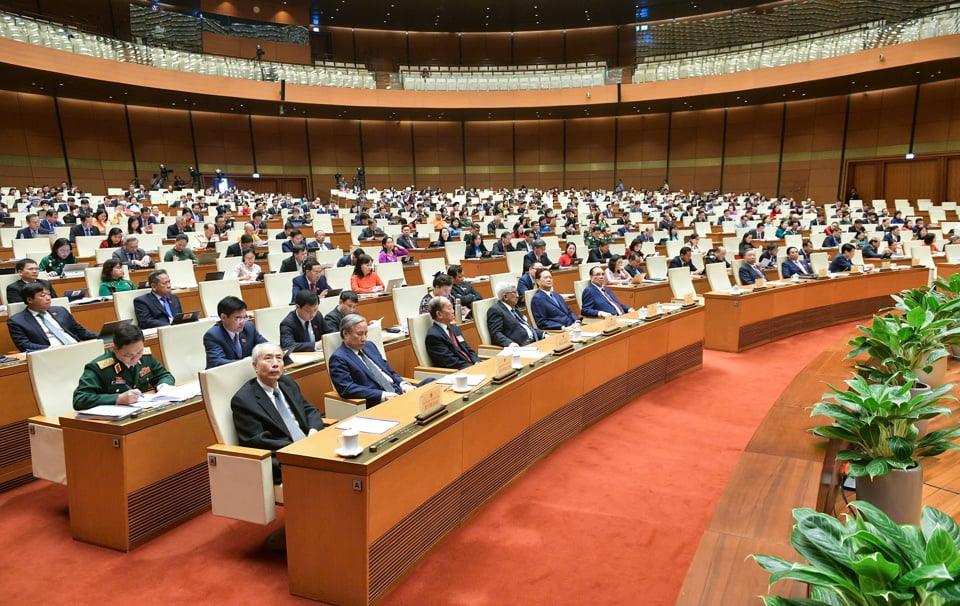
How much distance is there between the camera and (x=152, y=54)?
16719 mm

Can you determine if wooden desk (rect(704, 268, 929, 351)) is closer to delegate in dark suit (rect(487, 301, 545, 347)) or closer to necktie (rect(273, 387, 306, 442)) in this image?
delegate in dark suit (rect(487, 301, 545, 347))

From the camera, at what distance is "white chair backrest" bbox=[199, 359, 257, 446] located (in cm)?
299

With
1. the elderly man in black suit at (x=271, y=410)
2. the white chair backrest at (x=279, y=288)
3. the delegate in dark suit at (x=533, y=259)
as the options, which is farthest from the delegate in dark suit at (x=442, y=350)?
the delegate in dark suit at (x=533, y=259)

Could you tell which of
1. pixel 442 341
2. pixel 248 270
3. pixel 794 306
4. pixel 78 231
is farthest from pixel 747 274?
pixel 78 231

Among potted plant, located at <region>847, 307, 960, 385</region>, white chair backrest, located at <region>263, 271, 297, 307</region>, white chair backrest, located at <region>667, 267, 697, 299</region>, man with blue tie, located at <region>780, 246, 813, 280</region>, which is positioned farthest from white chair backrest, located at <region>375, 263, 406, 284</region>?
potted plant, located at <region>847, 307, 960, 385</region>

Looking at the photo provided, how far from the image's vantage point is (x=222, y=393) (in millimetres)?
3080

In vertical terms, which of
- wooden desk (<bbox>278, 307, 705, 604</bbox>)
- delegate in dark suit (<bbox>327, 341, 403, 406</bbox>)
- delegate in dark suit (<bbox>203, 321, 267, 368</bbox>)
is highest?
delegate in dark suit (<bbox>203, 321, 267, 368</bbox>)

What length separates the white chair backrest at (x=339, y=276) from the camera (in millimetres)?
7164

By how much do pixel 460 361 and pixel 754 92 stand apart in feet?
60.9

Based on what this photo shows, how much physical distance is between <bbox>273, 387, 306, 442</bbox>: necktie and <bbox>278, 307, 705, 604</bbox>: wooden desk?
417 millimetres

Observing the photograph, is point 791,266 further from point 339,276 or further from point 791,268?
point 339,276

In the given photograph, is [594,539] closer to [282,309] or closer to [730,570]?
[730,570]

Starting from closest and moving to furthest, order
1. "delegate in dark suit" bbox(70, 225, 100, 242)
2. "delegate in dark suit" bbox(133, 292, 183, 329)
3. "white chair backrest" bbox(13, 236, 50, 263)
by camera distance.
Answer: "delegate in dark suit" bbox(133, 292, 183, 329) → "white chair backrest" bbox(13, 236, 50, 263) → "delegate in dark suit" bbox(70, 225, 100, 242)

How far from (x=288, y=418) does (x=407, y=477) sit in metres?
0.85
